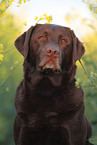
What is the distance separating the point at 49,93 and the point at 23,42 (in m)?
0.74

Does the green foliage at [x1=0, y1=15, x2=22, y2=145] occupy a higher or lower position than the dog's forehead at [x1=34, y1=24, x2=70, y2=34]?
lower

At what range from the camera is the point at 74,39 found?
139 inches

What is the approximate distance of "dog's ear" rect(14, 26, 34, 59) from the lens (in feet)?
11.3

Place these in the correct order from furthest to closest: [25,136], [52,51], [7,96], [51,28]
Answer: [7,96] → [51,28] → [25,136] → [52,51]

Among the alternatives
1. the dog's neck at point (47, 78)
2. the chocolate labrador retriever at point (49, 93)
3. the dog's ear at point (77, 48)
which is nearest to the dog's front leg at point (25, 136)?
the chocolate labrador retriever at point (49, 93)

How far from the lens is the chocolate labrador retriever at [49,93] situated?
3.31 m

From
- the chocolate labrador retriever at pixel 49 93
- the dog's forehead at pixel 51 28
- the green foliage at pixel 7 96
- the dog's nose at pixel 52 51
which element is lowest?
the green foliage at pixel 7 96

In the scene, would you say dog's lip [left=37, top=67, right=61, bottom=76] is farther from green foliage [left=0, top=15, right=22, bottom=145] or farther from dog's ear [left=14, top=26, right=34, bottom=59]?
green foliage [left=0, top=15, right=22, bottom=145]

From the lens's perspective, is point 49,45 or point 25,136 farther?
point 25,136

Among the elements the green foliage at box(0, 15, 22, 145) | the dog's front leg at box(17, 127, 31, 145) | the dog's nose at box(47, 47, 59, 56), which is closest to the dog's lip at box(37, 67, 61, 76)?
the dog's nose at box(47, 47, 59, 56)

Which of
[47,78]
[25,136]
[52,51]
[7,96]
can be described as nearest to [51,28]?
[52,51]

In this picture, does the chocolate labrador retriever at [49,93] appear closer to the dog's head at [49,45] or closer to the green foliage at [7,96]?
the dog's head at [49,45]

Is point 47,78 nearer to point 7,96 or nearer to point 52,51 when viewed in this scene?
point 52,51

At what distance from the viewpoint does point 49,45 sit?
10.5 feet
